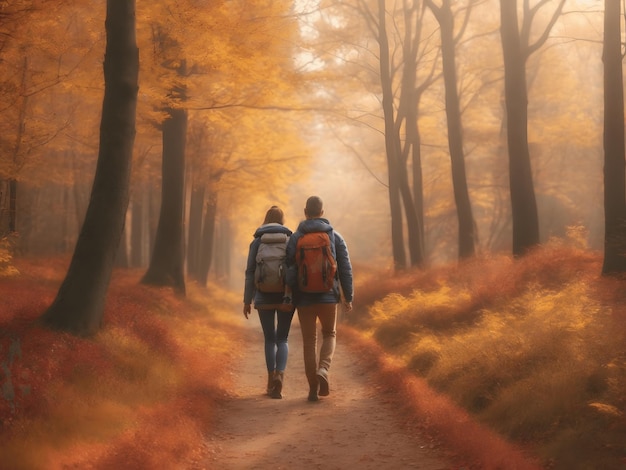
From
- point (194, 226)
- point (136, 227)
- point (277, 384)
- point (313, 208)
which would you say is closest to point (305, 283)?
point (313, 208)

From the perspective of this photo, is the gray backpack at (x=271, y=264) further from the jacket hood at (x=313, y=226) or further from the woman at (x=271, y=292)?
the jacket hood at (x=313, y=226)

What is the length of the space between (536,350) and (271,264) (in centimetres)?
326

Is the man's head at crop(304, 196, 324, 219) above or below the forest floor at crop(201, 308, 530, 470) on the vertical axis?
above

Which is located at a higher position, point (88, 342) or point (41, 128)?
point (41, 128)

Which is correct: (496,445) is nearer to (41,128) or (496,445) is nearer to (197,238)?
(41,128)

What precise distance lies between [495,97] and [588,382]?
70.7 ft

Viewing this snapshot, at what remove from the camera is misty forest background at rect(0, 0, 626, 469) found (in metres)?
6.02

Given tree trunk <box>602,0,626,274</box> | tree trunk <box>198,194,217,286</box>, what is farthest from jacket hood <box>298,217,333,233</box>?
tree trunk <box>198,194,217,286</box>

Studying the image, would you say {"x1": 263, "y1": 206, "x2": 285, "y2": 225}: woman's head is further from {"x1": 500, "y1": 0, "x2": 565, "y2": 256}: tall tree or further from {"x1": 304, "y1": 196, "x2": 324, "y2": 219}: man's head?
{"x1": 500, "y1": 0, "x2": 565, "y2": 256}: tall tree

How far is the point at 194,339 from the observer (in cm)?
1216

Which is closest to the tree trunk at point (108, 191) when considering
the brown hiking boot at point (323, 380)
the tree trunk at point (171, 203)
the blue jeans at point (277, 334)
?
the blue jeans at point (277, 334)

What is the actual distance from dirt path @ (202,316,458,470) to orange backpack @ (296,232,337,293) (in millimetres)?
1463

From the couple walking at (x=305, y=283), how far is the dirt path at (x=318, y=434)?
507 millimetres

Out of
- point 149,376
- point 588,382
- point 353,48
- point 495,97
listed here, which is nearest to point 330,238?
point 149,376
